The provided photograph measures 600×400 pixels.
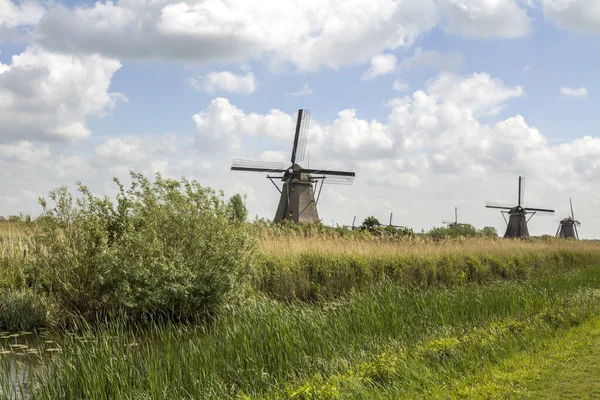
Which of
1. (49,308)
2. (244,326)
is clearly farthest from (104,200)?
(244,326)

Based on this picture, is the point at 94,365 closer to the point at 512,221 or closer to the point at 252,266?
the point at 252,266

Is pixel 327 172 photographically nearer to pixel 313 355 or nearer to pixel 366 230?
pixel 366 230

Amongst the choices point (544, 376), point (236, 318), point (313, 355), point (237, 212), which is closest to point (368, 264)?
point (237, 212)

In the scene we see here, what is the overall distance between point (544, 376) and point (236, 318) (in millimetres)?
5287

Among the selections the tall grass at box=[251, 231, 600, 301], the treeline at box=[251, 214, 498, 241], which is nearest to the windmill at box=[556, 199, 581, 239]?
the treeline at box=[251, 214, 498, 241]

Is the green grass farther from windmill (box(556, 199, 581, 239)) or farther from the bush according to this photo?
windmill (box(556, 199, 581, 239))

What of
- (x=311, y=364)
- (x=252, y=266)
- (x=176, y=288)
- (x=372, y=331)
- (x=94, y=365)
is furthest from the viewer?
(x=252, y=266)

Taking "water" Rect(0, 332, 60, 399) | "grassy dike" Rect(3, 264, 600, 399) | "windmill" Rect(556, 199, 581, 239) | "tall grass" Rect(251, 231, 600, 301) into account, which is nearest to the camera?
"grassy dike" Rect(3, 264, 600, 399)

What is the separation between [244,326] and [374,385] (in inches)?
85.7

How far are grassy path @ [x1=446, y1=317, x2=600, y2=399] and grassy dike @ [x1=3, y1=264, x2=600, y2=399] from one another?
0.25 meters

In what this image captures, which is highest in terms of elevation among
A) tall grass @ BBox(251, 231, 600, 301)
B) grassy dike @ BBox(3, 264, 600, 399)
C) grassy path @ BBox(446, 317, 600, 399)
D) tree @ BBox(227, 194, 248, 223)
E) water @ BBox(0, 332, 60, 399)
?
tree @ BBox(227, 194, 248, 223)

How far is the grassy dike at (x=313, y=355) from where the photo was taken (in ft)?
20.0

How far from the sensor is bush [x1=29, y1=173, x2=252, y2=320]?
33.6 ft

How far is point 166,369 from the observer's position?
648 cm
